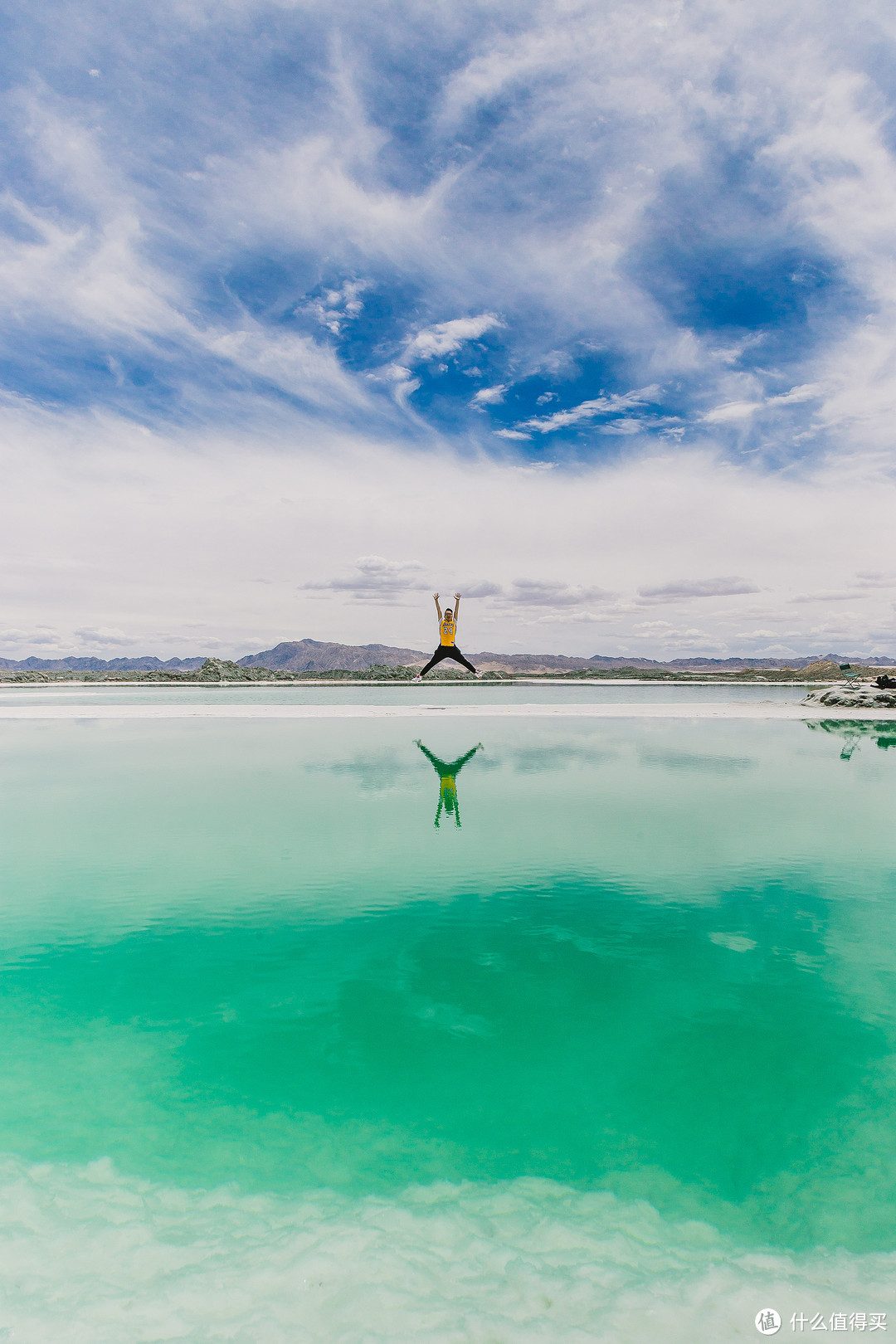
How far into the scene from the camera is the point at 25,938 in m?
7.09

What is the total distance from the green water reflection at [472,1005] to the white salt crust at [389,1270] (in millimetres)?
178

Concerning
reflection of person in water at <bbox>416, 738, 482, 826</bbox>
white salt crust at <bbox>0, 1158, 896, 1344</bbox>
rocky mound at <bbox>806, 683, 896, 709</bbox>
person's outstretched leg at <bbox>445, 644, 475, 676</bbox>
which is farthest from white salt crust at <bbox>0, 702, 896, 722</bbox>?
white salt crust at <bbox>0, 1158, 896, 1344</bbox>

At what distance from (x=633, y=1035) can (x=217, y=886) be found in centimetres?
564

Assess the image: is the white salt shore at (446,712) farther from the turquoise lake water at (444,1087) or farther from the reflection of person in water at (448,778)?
the turquoise lake water at (444,1087)

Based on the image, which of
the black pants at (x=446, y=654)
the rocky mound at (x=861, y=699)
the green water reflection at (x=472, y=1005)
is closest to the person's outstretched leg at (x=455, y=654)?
the black pants at (x=446, y=654)

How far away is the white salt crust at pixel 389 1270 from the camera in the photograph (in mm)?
2930

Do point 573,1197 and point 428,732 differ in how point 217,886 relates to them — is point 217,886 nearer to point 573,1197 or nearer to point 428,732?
point 573,1197

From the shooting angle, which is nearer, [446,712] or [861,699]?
[446,712]

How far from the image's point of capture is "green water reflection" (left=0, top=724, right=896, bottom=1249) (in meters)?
3.93

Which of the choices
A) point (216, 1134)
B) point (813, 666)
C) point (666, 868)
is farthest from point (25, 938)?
point (813, 666)

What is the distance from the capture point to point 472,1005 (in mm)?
5535

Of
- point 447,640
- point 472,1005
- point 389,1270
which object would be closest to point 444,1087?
point 472,1005

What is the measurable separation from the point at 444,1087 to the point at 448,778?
11.3 meters

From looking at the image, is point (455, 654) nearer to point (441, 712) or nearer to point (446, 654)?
point (446, 654)
